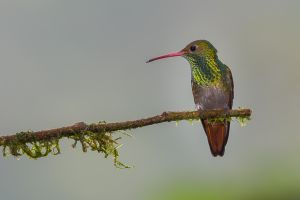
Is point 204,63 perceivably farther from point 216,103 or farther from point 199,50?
point 216,103

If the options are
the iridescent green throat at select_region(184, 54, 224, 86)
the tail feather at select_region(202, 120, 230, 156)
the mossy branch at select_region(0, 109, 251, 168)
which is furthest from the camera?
the iridescent green throat at select_region(184, 54, 224, 86)

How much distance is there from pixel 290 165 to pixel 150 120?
37.4ft

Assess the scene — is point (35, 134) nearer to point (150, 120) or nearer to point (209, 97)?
point (150, 120)

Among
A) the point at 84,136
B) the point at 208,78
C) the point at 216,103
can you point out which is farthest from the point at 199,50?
the point at 84,136

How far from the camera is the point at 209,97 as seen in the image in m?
8.05

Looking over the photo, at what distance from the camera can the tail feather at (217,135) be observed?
7.55 m

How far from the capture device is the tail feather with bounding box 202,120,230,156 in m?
7.55

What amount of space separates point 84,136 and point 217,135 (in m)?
2.62

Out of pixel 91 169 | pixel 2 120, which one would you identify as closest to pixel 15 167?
pixel 2 120

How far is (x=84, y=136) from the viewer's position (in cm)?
524

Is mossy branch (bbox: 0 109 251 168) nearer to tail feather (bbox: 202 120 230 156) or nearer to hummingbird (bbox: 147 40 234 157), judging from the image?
tail feather (bbox: 202 120 230 156)

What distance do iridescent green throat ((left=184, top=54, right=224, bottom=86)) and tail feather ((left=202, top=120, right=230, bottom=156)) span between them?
1.84 ft

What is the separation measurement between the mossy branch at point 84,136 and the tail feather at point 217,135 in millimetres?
1851

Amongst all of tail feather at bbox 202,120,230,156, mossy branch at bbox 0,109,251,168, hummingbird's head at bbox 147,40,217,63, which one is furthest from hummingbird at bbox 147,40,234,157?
mossy branch at bbox 0,109,251,168
